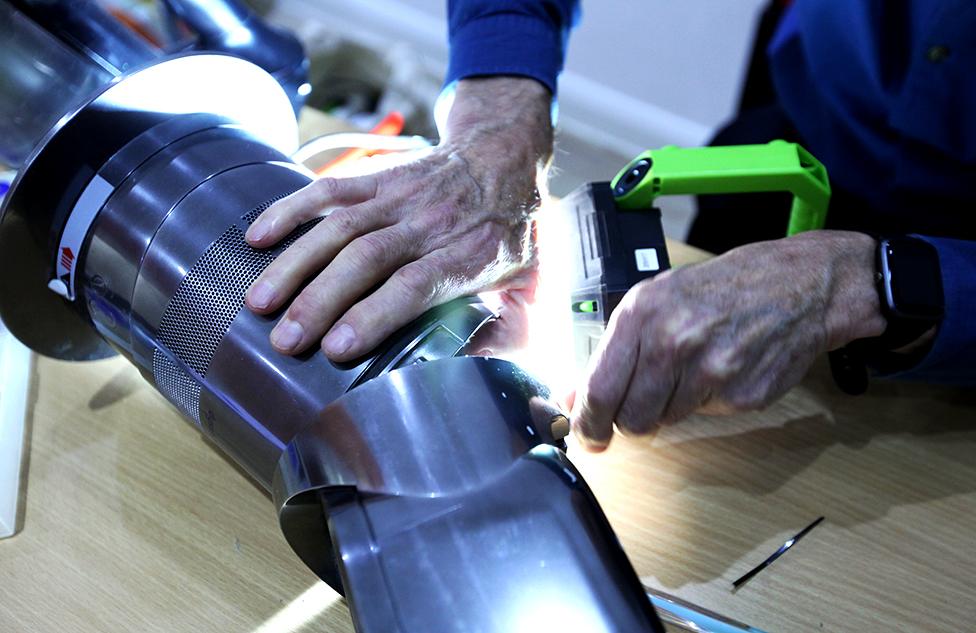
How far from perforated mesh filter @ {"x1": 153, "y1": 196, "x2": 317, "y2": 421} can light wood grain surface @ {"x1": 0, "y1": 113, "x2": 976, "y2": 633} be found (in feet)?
0.47

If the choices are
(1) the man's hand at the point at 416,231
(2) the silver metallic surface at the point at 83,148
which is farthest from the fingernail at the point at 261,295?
(2) the silver metallic surface at the point at 83,148

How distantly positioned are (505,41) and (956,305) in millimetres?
497

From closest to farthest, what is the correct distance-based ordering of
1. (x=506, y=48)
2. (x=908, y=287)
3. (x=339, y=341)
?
1. (x=339, y=341)
2. (x=908, y=287)
3. (x=506, y=48)

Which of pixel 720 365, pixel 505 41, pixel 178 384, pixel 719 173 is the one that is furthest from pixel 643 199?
pixel 178 384

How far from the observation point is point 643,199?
2.40 ft

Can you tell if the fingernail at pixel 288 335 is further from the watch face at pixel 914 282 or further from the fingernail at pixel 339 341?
the watch face at pixel 914 282

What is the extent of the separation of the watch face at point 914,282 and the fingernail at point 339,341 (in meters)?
0.41

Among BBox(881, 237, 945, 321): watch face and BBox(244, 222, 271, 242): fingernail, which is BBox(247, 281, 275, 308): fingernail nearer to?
BBox(244, 222, 271, 242): fingernail

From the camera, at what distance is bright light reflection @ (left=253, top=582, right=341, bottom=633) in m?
0.61

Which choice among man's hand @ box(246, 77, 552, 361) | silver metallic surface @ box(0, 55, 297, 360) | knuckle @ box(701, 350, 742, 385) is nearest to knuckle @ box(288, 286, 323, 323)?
man's hand @ box(246, 77, 552, 361)

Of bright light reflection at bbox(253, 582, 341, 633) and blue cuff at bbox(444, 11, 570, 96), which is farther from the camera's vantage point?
blue cuff at bbox(444, 11, 570, 96)

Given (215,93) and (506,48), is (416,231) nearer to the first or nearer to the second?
(215,93)

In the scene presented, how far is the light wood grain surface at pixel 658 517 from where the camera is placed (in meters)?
0.63

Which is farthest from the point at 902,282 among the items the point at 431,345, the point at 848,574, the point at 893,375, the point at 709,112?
the point at 709,112
